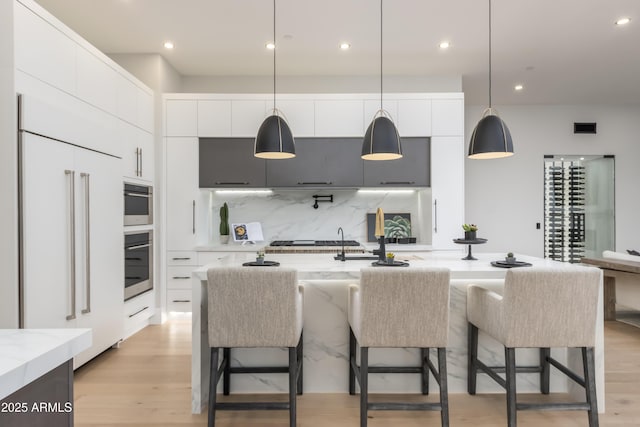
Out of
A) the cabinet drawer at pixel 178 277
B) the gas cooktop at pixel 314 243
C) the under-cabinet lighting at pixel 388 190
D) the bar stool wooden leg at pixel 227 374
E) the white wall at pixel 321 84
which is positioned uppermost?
the white wall at pixel 321 84

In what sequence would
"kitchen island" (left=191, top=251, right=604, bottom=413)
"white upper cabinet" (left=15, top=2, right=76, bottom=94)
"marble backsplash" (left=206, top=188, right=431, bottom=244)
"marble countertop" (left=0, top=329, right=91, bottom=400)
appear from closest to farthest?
"marble countertop" (left=0, top=329, right=91, bottom=400)
"white upper cabinet" (left=15, top=2, right=76, bottom=94)
"kitchen island" (left=191, top=251, right=604, bottom=413)
"marble backsplash" (left=206, top=188, right=431, bottom=244)

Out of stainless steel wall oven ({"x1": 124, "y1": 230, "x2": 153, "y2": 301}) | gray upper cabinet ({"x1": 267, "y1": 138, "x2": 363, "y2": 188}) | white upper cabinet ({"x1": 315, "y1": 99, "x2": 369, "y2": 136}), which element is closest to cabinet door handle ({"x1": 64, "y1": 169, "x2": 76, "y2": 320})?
stainless steel wall oven ({"x1": 124, "y1": 230, "x2": 153, "y2": 301})

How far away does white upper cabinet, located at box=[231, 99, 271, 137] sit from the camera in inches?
181

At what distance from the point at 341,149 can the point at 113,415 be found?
3.33 m

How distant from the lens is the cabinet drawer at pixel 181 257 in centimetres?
450

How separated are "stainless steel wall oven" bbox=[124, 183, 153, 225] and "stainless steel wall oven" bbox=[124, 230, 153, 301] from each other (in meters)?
0.13

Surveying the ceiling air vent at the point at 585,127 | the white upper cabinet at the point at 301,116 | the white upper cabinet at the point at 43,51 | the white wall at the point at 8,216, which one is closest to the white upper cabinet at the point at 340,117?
the white upper cabinet at the point at 301,116

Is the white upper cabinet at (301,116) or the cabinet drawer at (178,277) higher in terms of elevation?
the white upper cabinet at (301,116)

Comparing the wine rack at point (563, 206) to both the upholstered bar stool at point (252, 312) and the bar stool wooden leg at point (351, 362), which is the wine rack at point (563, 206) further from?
the upholstered bar stool at point (252, 312)

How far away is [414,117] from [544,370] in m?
2.98

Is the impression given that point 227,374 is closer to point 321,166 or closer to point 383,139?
point 383,139

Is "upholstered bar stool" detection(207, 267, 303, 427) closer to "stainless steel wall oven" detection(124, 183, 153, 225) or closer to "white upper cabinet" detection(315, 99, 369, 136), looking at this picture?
"stainless steel wall oven" detection(124, 183, 153, 225)

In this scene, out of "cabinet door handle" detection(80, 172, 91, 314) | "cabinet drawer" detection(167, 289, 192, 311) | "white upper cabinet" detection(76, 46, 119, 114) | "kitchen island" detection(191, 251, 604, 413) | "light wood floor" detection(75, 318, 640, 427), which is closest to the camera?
"light wood floor" detection(75, 318, 640, 427)

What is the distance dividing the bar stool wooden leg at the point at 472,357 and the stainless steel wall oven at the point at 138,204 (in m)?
3.06
